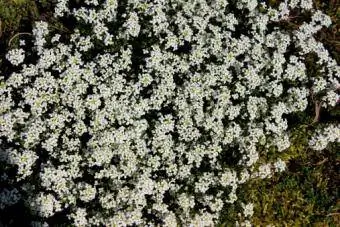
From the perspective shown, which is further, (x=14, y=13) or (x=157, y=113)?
(x=14, y=13)

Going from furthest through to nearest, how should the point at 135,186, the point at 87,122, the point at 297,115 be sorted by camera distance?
the point at 297,115 → the point at 87,122 → the point at 135,186

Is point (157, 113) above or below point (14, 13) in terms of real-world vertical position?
below

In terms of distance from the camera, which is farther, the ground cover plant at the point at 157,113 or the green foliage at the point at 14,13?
the green foliage at the point at 14,13

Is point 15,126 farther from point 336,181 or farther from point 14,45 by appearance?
point 336,181

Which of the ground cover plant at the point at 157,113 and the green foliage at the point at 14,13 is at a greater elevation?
the green foliage at the point at 14,13

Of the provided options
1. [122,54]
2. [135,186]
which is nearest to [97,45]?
[122,54]

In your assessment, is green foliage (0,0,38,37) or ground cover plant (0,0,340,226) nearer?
ground cover plant (0,0,340,226)

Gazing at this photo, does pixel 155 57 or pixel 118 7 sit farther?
pixel 118 7

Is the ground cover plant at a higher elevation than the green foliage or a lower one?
lower
